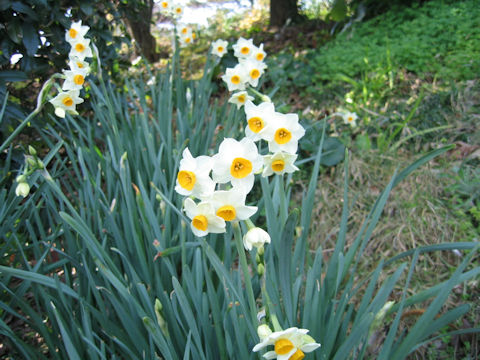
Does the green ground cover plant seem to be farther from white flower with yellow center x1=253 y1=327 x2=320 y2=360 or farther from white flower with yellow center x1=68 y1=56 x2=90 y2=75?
white flower with yellow center x1=68 y1=56 x2=90 y2=75

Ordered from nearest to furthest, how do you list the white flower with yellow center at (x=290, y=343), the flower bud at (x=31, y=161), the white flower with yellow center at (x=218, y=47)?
Result: the white flower with yellow center at (x=290, y=343) < the flower bud at (x=31, y=161) < the white flower with yellow center at (x=218, y=47)

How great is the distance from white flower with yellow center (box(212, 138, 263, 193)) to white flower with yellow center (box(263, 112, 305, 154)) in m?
0.12

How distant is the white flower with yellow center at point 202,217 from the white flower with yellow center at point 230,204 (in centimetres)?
1

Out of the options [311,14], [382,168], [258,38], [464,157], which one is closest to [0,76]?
[382,168]

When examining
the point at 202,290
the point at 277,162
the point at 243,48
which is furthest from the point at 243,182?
the point at 243,48

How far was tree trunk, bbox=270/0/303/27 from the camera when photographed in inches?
194

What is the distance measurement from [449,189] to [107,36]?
2397 mm

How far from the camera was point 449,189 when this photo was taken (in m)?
1.97

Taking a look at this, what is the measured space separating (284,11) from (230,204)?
4.76 m

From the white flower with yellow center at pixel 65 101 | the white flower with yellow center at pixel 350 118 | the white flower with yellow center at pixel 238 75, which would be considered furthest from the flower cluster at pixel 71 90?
the white flower with yellow center at pixel 350 118

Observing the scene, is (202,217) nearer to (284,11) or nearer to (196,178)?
(196,178)

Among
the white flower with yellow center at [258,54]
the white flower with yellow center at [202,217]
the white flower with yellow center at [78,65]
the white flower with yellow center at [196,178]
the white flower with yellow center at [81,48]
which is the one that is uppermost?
the white flower with yellow center at [81,48]

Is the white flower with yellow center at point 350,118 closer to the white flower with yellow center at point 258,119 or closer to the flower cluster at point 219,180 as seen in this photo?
the white flower with yellow center at point 258,119

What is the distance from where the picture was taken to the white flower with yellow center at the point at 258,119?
92 centimetres
